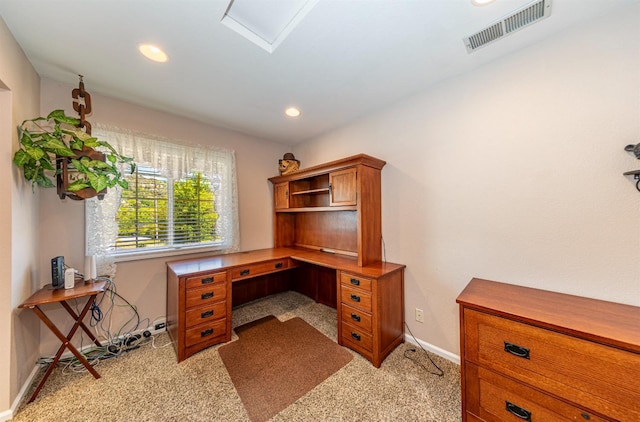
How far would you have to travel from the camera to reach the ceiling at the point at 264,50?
134 cm

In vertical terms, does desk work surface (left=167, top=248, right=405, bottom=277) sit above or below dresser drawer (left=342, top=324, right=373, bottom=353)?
above

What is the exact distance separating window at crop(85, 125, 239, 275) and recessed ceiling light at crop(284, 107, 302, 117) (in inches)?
40.4

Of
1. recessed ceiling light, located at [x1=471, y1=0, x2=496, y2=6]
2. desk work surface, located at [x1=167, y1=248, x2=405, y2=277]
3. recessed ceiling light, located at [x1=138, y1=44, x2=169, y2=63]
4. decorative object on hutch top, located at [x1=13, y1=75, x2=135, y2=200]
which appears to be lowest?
desk work surface, located at [x1=167, y1=248, x2=405, y2=277]

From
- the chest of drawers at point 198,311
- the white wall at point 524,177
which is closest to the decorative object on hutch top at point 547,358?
the white wall at point 524,177

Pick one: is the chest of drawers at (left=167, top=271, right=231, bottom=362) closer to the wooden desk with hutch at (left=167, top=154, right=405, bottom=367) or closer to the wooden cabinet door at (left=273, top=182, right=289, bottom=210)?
the wooden desk with hutch at (left=167, top=154, right=405, bottom=367)

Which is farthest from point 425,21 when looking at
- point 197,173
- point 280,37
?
point 197,173

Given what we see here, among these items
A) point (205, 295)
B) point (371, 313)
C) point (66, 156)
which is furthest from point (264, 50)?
point (371, 313)

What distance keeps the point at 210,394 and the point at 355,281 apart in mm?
1448

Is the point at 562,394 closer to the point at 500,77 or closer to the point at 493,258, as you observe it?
the point at 493,258

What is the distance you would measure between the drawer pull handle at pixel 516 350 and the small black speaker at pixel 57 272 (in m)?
3.32

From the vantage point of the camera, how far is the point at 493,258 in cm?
179

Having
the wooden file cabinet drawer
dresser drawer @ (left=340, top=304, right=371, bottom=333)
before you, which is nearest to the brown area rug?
the wooden file cabinet drawer

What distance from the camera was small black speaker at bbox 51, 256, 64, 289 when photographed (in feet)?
6.06

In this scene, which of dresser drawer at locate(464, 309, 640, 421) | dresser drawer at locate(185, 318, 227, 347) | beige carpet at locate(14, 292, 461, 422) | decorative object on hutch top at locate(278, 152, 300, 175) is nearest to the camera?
dresser drawer at locate(464, 309, 640, 421)
